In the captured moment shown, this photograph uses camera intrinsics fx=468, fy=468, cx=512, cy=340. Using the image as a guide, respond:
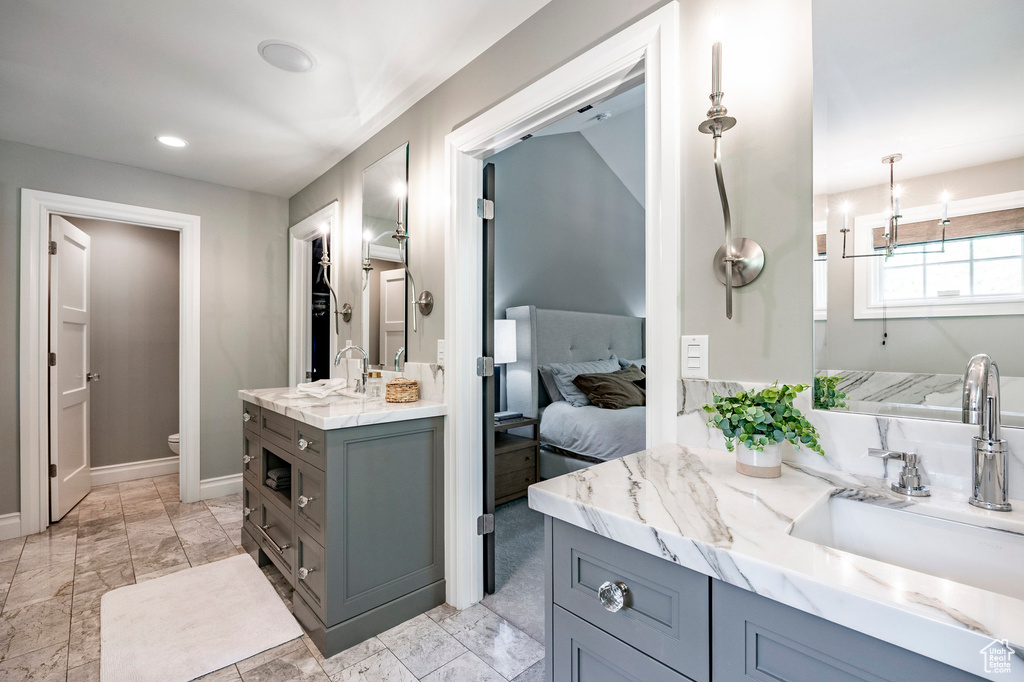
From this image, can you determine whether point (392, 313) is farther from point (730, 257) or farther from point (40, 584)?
point (40, 584)

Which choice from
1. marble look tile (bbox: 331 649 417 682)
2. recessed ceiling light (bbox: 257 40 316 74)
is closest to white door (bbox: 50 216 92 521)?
recessed ceiling light (bbox: 257 40 316 74)

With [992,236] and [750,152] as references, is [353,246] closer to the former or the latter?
[750,152]

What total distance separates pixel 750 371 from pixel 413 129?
2119mm

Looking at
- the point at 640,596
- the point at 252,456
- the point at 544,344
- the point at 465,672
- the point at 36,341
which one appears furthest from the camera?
the point at 544,344

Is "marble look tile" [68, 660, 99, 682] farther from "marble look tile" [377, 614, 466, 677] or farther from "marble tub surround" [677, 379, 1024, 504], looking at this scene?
"marble tub surround" [677, 379, 1024, 504]

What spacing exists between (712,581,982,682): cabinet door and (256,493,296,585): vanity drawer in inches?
76.2

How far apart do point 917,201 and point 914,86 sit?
253 millimetres

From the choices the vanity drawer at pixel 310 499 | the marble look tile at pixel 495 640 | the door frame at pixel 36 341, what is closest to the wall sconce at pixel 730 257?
the marble look tile at pixel 495 640

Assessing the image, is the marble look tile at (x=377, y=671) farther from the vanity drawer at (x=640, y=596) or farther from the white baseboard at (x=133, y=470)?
the white baseboard at (x=133, y=470)

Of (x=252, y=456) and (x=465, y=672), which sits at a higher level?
(x=252, y=456)

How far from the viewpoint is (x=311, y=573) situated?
1.93 m

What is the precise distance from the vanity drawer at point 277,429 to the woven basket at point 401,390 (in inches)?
17.5

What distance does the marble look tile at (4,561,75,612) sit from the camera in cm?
219

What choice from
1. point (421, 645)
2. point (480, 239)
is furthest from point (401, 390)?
point (421, 645)
